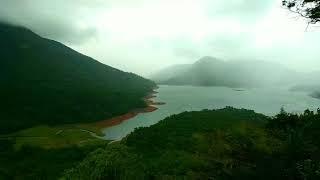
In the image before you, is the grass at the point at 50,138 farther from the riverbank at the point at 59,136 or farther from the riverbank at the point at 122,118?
the riverbank at the point at 122,118

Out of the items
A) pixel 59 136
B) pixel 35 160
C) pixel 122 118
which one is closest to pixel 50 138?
pixel 59 136

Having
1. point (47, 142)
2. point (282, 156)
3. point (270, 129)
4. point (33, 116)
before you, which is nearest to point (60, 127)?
point (33, 116)

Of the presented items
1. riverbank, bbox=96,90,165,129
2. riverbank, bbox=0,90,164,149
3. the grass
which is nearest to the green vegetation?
the grass

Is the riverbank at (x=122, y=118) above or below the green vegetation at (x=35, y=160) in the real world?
above

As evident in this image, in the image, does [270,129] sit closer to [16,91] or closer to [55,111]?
[55,111]

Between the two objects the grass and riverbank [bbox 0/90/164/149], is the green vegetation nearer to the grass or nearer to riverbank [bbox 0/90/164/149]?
the grass

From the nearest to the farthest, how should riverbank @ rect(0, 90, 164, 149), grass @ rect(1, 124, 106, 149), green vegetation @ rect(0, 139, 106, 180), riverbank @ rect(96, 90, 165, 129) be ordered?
1. green vegetation @ rect(0, 139, 106, 180)
2. grass @ rect(1, 124, 106, 149)
3. riverbank @ rect(0, 90, 164, 149)
4. riverbank @ rect(96, 90, 165, 129)

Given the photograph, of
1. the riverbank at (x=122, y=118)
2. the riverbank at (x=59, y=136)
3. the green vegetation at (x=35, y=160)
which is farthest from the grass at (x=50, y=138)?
the riverbank at (x=122, y=118)

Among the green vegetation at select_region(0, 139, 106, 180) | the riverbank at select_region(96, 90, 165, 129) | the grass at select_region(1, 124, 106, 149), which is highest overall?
the riverbank at select_region(96, 90, 165, 129)

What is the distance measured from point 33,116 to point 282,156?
140674 millimetres

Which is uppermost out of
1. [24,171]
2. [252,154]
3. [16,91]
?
[16,91]

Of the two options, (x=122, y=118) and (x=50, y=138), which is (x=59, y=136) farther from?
(x=122, y=118)

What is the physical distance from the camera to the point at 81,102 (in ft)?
569

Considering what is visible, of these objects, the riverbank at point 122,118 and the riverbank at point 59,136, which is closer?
the riverbank at point 59,136
